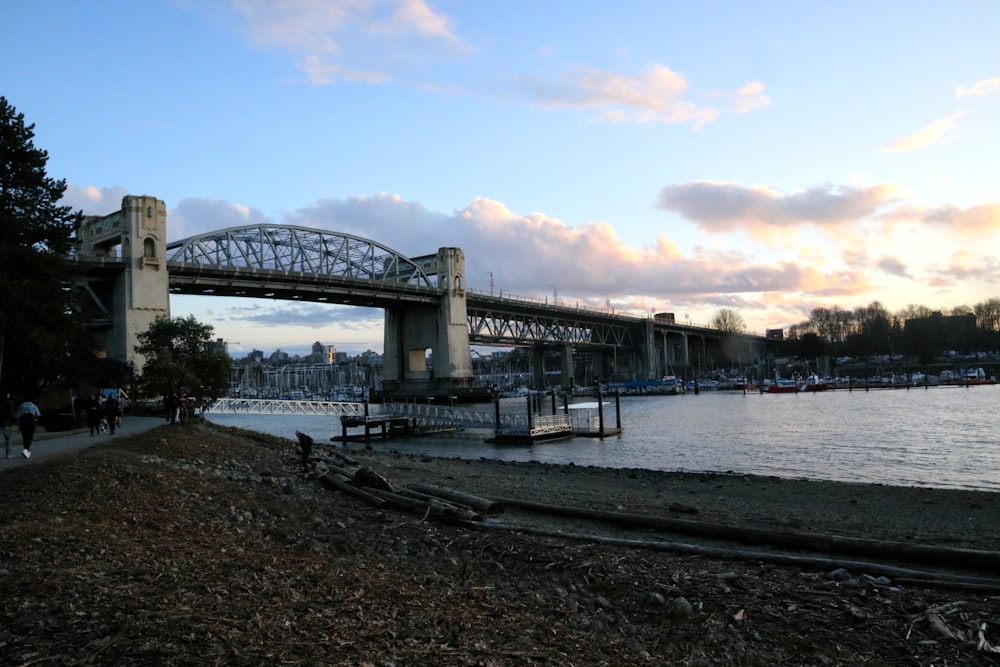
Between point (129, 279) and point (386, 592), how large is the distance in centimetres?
5626

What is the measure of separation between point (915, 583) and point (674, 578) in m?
2.89

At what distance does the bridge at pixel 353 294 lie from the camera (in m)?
Answer: 56.0

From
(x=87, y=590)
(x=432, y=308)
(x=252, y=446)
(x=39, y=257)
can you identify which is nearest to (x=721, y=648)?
(x=87, y=590)

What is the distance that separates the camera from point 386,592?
7285 mm

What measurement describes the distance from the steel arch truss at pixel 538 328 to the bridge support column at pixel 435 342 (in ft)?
30.2

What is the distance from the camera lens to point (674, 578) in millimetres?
8508

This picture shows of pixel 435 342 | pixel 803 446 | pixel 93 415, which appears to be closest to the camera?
pixel 93 415

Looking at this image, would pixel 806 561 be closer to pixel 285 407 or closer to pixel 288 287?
pixel 285 407

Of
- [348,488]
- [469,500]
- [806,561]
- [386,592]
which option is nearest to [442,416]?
[348,488]

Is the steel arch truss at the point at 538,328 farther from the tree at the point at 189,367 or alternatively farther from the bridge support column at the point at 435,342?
the tree at the point at 189,367

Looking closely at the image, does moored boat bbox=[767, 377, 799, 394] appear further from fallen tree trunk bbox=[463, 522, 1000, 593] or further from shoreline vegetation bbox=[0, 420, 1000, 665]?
fallen tree trunk bbox=[463, 522, 1000, 593]

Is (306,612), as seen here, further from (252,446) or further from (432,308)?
(432,308)

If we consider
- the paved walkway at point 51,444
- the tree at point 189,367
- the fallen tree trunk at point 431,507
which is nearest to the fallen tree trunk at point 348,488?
the fallen tree trunk at point 431,507

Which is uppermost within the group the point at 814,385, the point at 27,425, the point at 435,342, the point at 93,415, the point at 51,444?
the point at 435,342
